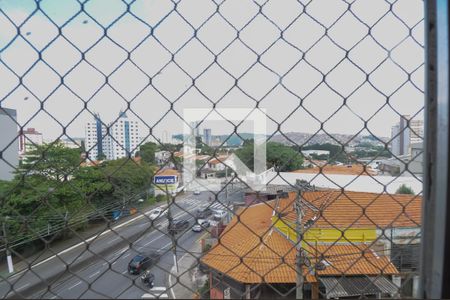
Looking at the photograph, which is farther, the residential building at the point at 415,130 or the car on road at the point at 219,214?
the car on road at the point at 219,214

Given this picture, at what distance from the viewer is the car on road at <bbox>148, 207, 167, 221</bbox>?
2.38 ft

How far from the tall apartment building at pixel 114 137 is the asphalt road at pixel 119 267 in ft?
0.54

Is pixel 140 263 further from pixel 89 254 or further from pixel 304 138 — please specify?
pixel 304 138

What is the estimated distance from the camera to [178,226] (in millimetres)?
836

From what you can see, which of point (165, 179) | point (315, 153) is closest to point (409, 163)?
point (315, 153)

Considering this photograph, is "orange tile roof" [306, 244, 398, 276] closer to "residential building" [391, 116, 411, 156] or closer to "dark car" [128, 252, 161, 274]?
"residential building" [391, 116, 411, 156]

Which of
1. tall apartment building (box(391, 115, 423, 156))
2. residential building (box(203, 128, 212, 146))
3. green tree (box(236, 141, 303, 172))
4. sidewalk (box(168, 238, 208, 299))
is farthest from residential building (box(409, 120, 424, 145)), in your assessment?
sidewalk (box(168, 238, 208, 299))

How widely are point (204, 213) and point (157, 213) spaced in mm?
185

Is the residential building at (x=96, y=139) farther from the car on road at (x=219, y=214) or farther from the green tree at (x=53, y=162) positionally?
the car on road at (x=219, y=214)

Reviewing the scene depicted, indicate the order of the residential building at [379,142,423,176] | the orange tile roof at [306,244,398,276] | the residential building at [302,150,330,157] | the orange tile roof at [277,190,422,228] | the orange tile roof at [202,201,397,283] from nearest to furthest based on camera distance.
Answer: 1. the residential building at [379,142,423,176]
2. the residential building at [302,150,330,157]
3. the orange tile roof at [306,244,398,276]
4. the orange tile roof at [202,201,397,283]
5. the orange tile roof at [277,190,422,228]

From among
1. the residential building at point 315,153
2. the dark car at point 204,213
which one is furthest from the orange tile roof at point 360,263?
the dark car at point 204,213

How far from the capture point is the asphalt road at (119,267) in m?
0.67

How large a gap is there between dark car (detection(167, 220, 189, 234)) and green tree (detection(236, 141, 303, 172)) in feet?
0.69

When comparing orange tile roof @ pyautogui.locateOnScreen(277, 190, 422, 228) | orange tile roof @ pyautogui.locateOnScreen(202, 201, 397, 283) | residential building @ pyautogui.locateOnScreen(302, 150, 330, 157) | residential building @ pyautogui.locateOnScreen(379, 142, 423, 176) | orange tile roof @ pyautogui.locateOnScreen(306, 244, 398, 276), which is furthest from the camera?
orange tile roof @ pyautogui.locateOnScreen(277, 190, 422, 228)
